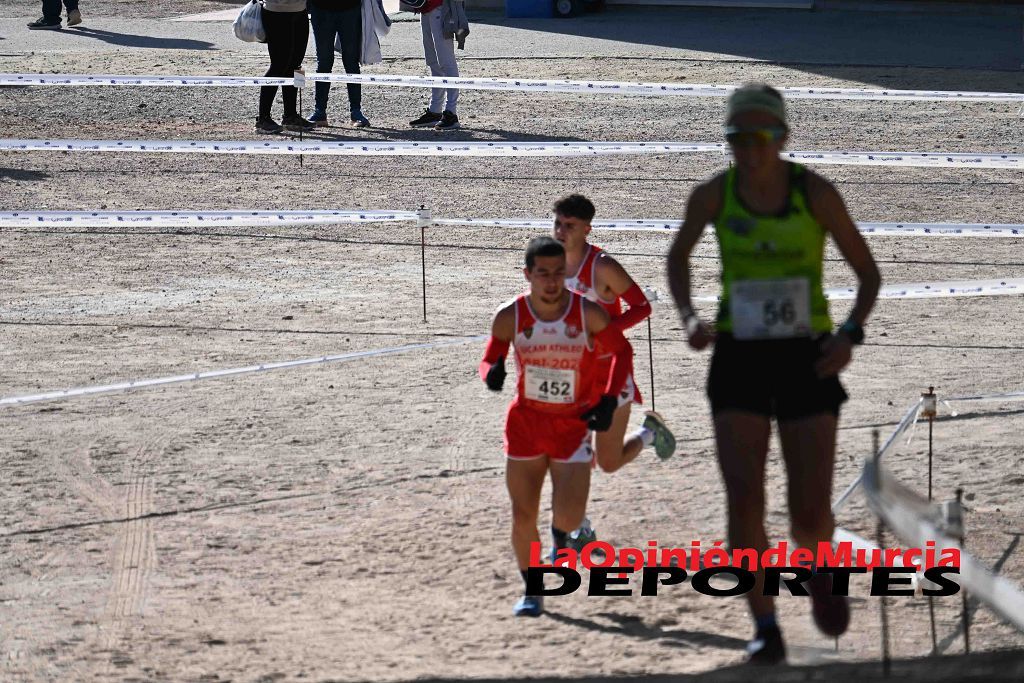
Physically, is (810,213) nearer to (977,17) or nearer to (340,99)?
(340,99)

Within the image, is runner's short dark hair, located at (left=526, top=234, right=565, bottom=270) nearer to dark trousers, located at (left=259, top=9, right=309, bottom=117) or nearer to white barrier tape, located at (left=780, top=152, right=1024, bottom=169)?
white barrier tape, located at (left=780, top=152, right=1024, bottom=169)

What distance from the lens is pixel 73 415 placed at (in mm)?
8742

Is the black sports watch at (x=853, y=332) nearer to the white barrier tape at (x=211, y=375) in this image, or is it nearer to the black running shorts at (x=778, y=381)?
the black running shorts at (x=778, y=381)

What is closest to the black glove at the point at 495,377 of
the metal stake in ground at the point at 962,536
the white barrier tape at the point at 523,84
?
the metal stake in ground at the point at 962,536

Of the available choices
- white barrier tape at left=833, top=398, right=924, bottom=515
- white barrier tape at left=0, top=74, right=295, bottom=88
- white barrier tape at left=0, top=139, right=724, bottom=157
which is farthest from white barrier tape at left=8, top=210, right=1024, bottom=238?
white barrier tape at left=833, top=398, right=924, bottom=515

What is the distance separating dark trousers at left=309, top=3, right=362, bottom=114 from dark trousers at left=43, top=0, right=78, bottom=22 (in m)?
10.1

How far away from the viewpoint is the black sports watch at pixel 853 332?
200 inches

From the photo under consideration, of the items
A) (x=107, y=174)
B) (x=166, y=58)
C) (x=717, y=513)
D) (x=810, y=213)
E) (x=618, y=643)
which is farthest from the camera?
(x=166, y=58)

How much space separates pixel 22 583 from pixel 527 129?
12.0 m

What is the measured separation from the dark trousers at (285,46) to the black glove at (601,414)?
37.5 ft

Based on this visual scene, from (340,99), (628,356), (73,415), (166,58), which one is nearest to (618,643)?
(628,356)

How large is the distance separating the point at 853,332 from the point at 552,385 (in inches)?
56.9

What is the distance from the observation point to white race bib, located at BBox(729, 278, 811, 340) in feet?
16.7

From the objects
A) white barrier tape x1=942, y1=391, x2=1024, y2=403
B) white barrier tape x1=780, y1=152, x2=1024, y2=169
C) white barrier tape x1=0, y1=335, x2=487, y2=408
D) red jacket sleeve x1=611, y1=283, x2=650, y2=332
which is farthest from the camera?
white barrier tape x1=780, y1=152, x2=1024, y2=169
